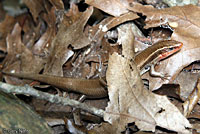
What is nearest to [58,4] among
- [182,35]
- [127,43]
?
[127,43]

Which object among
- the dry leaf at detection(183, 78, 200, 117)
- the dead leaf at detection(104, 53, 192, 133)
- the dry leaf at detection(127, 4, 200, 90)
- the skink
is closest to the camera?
the dead leaf at detection(104, 53, 192, 133)

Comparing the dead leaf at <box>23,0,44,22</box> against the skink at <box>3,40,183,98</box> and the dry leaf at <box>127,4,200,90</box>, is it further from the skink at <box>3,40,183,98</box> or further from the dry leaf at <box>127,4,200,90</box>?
the dry leaf at <box>127,4,200,90</box>

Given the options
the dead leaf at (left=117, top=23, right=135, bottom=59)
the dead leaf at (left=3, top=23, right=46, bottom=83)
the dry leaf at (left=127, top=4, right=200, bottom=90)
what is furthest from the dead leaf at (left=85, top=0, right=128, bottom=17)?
the dead leaf at (left=3, top=23, right=46, bottom=83)

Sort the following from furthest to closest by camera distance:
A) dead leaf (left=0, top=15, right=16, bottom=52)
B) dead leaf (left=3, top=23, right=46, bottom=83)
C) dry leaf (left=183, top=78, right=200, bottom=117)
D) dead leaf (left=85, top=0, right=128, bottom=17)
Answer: dead leaf (left=0, top=15, right=16, bottom=52), dead leaf (left=3, top=23, right=46, bottom=83), dead leaf (left=85, top=0, right=128, bottom=17), dry leaf (left=183, top=78, right=200, bottom=117)

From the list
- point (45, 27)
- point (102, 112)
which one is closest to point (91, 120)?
point (102, 112)

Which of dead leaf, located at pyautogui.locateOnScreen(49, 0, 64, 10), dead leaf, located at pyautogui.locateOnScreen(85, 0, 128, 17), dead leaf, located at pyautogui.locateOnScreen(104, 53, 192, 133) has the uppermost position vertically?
dead leaf, located at pyautogui.locateOnScreen(49, 0, 64, 10)

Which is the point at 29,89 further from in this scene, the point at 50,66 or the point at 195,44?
the point at 195,44
